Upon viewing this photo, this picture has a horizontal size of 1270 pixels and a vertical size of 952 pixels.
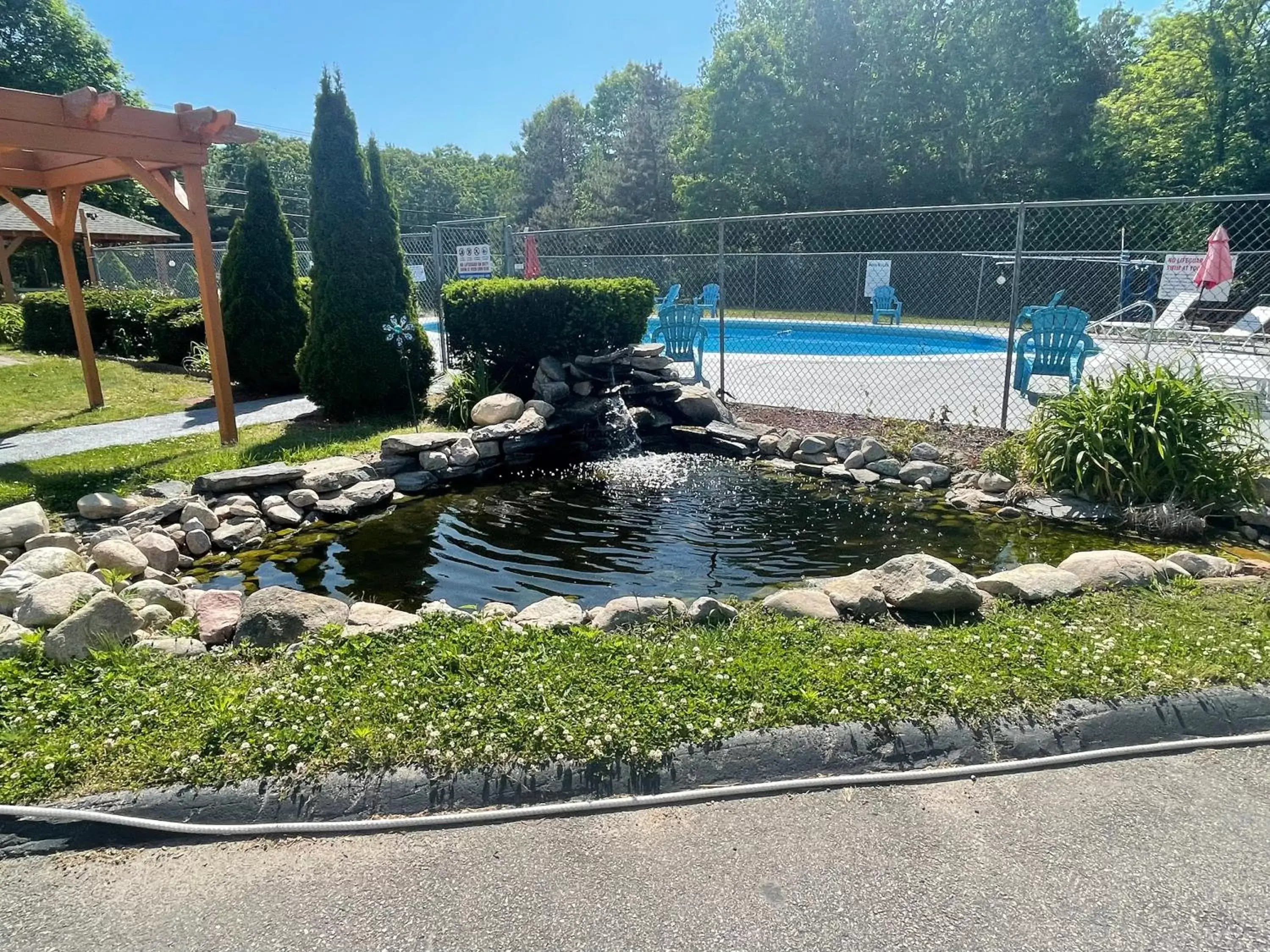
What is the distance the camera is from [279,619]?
3.34 m

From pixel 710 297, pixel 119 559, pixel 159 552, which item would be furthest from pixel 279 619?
pixel 710 297

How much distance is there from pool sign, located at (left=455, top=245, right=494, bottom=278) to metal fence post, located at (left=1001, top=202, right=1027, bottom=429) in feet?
19.9

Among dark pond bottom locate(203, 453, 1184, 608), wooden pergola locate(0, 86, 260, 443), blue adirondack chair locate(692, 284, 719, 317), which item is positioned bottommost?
dark pond bottom locate(203, 453, 1184, 608)

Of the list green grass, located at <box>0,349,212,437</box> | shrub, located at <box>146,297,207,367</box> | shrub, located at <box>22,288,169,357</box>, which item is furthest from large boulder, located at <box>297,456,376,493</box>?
shrub, located at <box>22,288,169,357</box>

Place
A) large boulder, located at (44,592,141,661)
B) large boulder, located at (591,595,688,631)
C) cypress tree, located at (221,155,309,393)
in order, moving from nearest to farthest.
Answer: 1. large boulder, located at (44,592,141,661)
2. large boulder, located at (591,595,688,631)
3. cypress tree, located at (221,155,309,393)

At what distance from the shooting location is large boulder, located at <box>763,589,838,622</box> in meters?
3.49

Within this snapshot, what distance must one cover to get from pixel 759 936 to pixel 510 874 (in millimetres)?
675

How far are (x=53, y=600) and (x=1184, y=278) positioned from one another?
511 inches

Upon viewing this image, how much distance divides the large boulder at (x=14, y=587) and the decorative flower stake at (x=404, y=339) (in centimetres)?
407

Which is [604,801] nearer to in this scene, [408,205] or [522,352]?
[522,352]

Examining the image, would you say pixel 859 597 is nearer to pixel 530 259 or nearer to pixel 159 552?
pixel 159 552

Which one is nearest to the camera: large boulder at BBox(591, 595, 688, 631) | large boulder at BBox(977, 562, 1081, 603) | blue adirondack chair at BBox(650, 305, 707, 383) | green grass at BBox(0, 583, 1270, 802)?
green grass at BBox(0, 583, 1270, 802)

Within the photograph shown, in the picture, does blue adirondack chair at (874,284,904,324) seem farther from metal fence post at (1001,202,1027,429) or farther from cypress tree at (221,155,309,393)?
cypress tree at (221,155,309,393)

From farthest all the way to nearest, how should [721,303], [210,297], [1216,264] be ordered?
[721,303] < [1216,264] < [210,297]
